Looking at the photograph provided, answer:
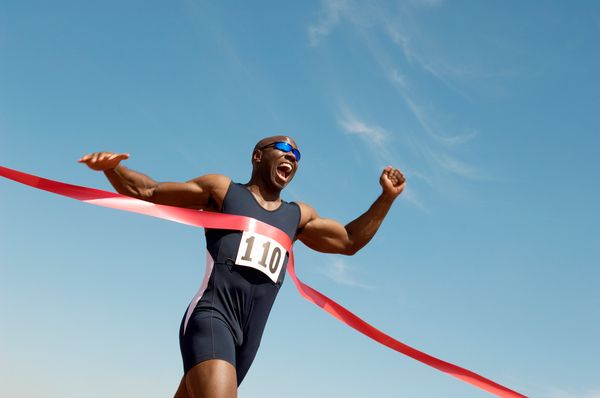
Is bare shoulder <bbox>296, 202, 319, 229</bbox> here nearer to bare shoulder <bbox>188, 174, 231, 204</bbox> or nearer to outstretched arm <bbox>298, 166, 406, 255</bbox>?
outstretched arm <bbox>298, 166, 406, 255</bbox>

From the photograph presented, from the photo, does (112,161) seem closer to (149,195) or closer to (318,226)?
(149,195)

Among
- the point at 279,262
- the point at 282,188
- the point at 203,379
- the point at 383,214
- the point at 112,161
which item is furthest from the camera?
the point at 383,214

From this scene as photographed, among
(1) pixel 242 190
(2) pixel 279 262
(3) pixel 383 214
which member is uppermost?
(3) pixel 383 214

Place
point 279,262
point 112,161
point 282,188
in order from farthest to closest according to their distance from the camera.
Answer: point 282,188 → point 279,262 → point 112,161

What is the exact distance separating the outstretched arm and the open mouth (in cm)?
34

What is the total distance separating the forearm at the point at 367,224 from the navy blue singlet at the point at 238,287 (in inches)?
34.7

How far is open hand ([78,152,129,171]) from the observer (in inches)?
217

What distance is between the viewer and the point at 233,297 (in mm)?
5711

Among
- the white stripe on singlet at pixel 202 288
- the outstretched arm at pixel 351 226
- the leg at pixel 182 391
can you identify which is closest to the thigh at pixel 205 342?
the white stripe on singlet at pixel 202 288

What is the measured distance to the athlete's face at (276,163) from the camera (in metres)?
6.30

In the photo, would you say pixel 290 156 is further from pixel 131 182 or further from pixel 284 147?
pixel 131 182

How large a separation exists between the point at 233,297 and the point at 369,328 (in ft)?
6.19

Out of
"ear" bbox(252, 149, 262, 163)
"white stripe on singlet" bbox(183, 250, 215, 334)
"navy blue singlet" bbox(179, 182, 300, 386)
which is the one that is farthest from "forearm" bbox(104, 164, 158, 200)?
"ear" bbox(252, 149, 262, 163)

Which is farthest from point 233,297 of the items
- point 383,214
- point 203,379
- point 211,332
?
point 383,214
